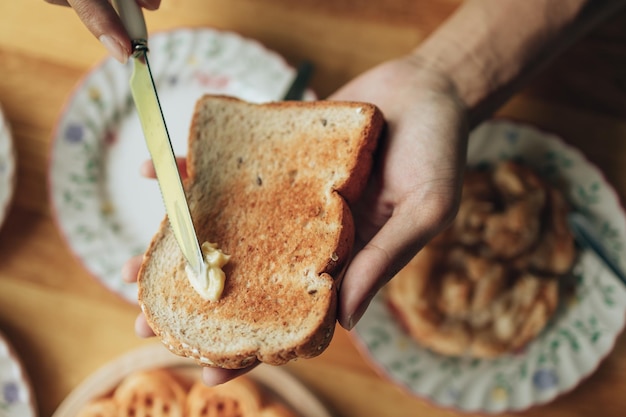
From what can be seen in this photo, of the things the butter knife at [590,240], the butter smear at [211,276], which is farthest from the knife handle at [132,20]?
the butter knife at [590,240]

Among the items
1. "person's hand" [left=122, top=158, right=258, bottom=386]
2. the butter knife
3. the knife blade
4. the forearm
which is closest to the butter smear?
the knife blade

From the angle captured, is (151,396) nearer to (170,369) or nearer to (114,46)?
(170,369)

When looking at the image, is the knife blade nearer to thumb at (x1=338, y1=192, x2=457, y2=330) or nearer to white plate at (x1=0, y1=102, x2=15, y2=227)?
thumb at (x1=338, y1=192, x2=457, y2=330)

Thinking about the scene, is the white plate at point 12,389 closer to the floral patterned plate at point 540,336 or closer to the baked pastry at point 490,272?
the floral patterned plate at point 540,336

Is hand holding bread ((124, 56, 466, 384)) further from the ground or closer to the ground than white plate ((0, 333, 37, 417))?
further from the ground

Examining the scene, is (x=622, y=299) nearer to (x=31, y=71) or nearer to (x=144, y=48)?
(x=144, y=48)

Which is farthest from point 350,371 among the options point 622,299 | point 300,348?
point 622,299
